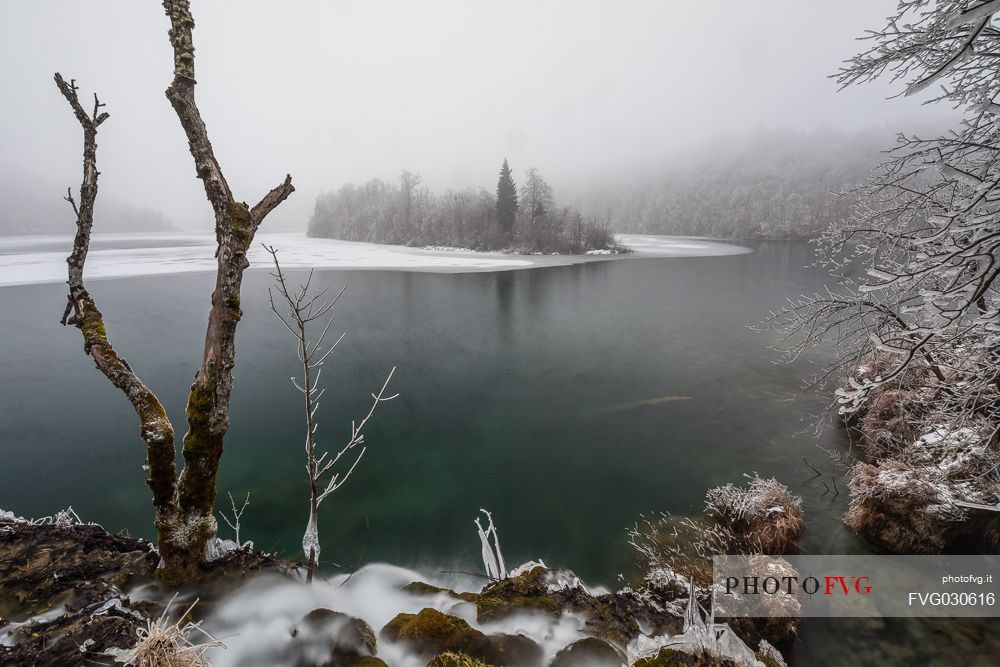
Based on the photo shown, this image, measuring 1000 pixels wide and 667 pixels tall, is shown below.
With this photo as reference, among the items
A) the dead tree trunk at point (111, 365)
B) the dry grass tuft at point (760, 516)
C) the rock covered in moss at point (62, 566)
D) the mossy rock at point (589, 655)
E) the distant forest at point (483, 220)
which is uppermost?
the distant forest at point (483, 220)

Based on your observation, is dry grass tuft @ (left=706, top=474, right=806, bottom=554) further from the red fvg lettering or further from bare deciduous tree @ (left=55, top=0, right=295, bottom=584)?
bare deciduous tree @ (left=55, top=0, right=295, bottom=584)

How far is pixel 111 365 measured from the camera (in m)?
3.62

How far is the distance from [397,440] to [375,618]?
725 cm

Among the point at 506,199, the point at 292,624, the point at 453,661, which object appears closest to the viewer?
the point at 453,661

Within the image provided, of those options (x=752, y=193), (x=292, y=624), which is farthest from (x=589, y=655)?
(x=752, y=193)

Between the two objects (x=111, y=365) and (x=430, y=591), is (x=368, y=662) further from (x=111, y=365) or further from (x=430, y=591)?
(x=111, y=365)

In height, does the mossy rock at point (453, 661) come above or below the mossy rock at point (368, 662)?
above

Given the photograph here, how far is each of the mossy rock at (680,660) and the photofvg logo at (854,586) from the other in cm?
338

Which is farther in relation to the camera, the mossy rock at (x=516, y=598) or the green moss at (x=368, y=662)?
the mossy rock at (x=516, y=598)

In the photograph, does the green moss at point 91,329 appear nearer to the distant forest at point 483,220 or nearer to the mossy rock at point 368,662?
the mossy rock at point 368,662

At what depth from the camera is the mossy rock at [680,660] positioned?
2633mm

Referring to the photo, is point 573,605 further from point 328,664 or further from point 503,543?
point 503,543

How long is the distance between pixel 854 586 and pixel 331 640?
24.9 feet

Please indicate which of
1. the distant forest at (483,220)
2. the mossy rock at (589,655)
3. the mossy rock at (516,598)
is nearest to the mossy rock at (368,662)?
the mossy rock at (516,598)
